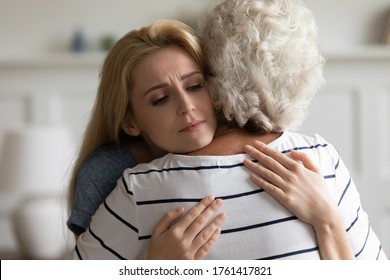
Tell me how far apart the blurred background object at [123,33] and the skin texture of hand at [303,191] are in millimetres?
2078

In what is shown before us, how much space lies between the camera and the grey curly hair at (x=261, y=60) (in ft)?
2.99

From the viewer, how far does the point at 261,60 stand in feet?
3.00

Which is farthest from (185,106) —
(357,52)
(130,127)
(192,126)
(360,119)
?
(360,119)

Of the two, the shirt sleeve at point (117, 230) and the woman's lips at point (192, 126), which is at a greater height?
the woman's lips at point (192, 126)

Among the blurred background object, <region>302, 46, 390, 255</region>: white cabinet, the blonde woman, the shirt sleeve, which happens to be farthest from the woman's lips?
<region>302, 46, 390, 255</region>: white cabinet

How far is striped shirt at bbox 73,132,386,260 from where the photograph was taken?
2.80 feet

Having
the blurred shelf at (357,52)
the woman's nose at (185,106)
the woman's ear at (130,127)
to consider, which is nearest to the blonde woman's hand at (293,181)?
the woman's nose at (185,106)

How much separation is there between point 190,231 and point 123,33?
7.49 ft

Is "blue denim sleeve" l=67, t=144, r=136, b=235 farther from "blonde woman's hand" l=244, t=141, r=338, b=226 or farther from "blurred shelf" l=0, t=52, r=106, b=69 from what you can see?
"blurred shelf" l=0, t=52, r=106, b=69

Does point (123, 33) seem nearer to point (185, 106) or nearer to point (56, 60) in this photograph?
point (56, 60)

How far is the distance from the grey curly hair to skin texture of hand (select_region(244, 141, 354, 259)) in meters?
0.06

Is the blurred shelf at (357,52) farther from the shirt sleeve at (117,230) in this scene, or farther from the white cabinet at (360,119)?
the shirt sleeve at (117,230)

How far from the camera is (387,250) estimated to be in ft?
9.49
